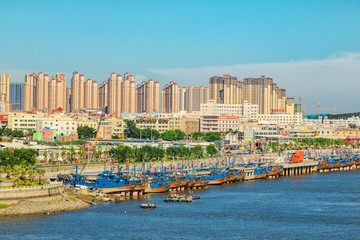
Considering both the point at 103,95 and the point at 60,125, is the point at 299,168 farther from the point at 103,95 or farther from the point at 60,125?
the point at 103,95

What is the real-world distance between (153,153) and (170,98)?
91227mm

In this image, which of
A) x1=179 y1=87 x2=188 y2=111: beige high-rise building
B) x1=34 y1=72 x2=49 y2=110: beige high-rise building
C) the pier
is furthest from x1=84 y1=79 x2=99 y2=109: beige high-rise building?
the pier

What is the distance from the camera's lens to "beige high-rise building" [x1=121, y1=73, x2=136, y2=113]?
527 feet

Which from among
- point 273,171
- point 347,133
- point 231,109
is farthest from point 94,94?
point 273,171

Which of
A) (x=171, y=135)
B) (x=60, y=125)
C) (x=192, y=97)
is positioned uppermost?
(x=192, y=97)

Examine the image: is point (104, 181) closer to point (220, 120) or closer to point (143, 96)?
point (220, 120)

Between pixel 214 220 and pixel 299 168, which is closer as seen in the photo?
pixel 214 220

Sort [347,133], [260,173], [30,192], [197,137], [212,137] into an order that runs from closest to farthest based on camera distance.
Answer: [30,192] → [260,173] → [212,137] → [197,137] → [347,133]

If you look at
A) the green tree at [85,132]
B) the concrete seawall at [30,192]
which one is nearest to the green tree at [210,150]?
the green tree at [85,132]

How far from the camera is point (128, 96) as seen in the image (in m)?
162

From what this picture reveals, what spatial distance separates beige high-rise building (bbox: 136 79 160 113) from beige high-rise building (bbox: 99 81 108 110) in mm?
8677

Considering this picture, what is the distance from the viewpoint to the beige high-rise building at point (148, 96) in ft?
535

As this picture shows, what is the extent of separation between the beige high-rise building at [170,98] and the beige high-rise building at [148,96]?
5.47ft

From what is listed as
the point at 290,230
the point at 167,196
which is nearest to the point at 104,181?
the point at 167,196
